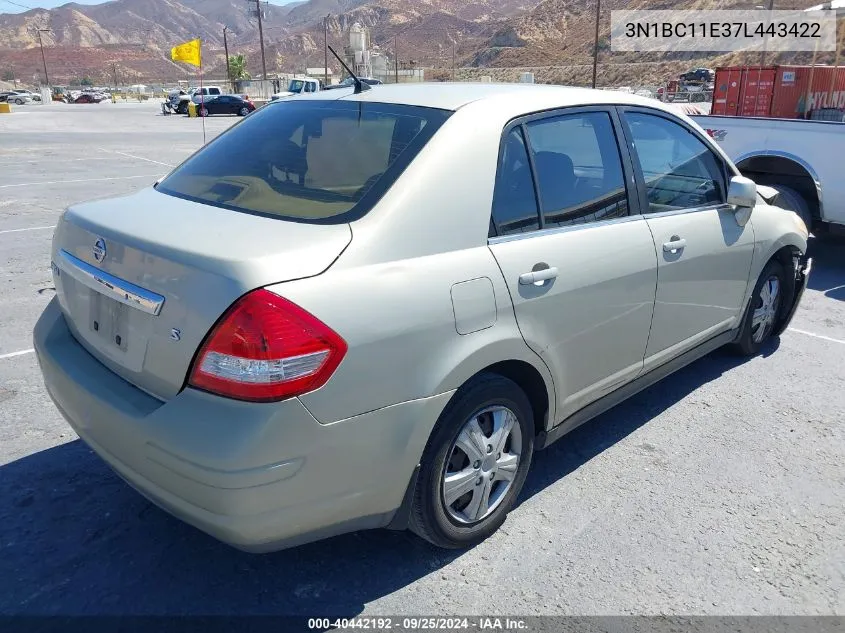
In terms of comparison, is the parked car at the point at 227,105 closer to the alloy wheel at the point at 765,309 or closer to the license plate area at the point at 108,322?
the alloy wheel at the point at 765,309

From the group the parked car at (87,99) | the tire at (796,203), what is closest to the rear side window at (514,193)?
the tire at (796,203)

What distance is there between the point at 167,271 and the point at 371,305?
667 millimetres

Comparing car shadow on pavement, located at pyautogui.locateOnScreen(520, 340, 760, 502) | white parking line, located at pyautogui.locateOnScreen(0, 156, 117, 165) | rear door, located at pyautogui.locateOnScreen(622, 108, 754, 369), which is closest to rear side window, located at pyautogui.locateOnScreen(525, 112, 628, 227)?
rear door, located at pyautogui.locateOnScreen(622, 108, 754, 369)

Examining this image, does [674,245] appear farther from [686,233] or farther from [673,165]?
[673,165]

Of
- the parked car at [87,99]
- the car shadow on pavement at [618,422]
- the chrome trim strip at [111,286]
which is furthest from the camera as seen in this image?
the parked car at [87,99]

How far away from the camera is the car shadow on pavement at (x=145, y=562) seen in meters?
2.58

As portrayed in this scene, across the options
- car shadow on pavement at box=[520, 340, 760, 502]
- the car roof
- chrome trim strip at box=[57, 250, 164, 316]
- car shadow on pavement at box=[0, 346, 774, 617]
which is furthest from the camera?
car shadow on pavement at box=[520, 340, 760, 502]

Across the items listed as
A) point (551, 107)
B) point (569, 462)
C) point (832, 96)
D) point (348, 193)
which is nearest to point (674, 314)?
point (569, 462)

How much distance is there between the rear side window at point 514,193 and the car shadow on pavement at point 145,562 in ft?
4.33

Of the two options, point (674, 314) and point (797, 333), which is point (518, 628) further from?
point (797, 333)

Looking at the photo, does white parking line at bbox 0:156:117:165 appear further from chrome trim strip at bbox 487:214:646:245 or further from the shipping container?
chrome trim strip at bbox 487:214:646:245

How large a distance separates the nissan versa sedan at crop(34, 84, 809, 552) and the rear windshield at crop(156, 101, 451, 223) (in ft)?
0.04

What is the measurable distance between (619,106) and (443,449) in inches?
79.9

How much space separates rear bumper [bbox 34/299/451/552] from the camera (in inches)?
83.4
